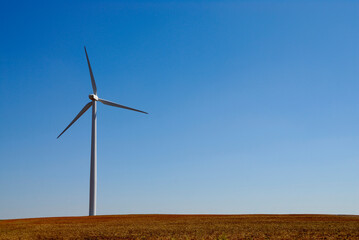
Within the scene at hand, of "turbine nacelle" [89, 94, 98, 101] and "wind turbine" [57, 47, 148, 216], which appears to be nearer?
"wind turbine" [57, 47, 148, 216]

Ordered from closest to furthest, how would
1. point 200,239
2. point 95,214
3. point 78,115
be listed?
point 200,239 < point 95,214 < point 78,115

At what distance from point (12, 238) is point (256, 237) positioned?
2321 cm

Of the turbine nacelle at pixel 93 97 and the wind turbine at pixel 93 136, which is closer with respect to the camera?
the wind turbine at pixel 93 136

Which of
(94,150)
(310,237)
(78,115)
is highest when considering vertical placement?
(78,115)

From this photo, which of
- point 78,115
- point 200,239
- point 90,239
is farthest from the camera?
point 78,115

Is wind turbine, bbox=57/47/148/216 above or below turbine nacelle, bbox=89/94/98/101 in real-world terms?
below

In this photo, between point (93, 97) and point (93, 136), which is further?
point (93, 97)

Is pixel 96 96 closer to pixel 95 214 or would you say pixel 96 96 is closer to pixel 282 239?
pixel 95 214

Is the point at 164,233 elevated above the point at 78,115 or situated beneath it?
situated beneath

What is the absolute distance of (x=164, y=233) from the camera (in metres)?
35.8

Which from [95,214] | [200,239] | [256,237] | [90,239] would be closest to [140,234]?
[90,239]

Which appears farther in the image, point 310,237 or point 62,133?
point 62,133

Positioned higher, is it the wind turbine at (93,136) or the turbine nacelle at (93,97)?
the turbine nacelle at (93,97)

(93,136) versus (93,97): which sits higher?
(93,97)
